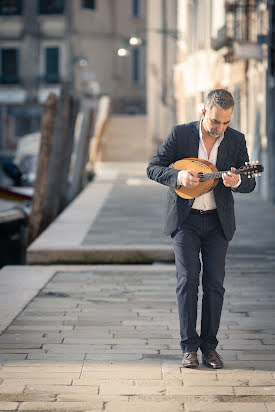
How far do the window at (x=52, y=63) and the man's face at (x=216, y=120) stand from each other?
53424mm

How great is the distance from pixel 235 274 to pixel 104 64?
50.1 meters

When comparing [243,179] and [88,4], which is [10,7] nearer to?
[88,4]

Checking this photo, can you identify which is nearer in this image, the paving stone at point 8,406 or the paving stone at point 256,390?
the paving stone at point 8,406

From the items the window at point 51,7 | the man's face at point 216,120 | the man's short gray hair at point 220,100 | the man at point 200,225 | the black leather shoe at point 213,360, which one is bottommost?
the black leather shoe at point 213,360

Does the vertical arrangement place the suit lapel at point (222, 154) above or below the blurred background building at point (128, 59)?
below

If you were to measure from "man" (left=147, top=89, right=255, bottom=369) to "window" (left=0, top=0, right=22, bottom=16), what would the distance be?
54.8m

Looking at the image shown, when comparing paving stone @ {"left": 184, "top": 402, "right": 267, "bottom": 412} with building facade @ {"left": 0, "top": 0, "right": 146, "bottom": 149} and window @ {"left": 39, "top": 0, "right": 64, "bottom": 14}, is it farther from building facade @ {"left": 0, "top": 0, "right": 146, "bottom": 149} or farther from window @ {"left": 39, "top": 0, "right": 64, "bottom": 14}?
window @ {"left": 39, "top": 0, "right": 64, "bottom": 14}

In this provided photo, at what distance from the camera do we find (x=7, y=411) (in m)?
5.53

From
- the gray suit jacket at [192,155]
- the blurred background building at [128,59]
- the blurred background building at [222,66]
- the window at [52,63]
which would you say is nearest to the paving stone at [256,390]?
the gray suit jacket at [192,155]

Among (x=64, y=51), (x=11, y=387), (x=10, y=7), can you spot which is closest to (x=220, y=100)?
(x=11, y=387)

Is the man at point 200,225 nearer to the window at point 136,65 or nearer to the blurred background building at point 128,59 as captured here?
the blurred background building at point 128,59

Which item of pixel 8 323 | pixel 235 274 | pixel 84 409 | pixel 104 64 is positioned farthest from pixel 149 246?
pixel 104 64

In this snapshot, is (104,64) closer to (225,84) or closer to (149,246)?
(225,84)

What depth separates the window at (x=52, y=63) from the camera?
59062 millimetres
